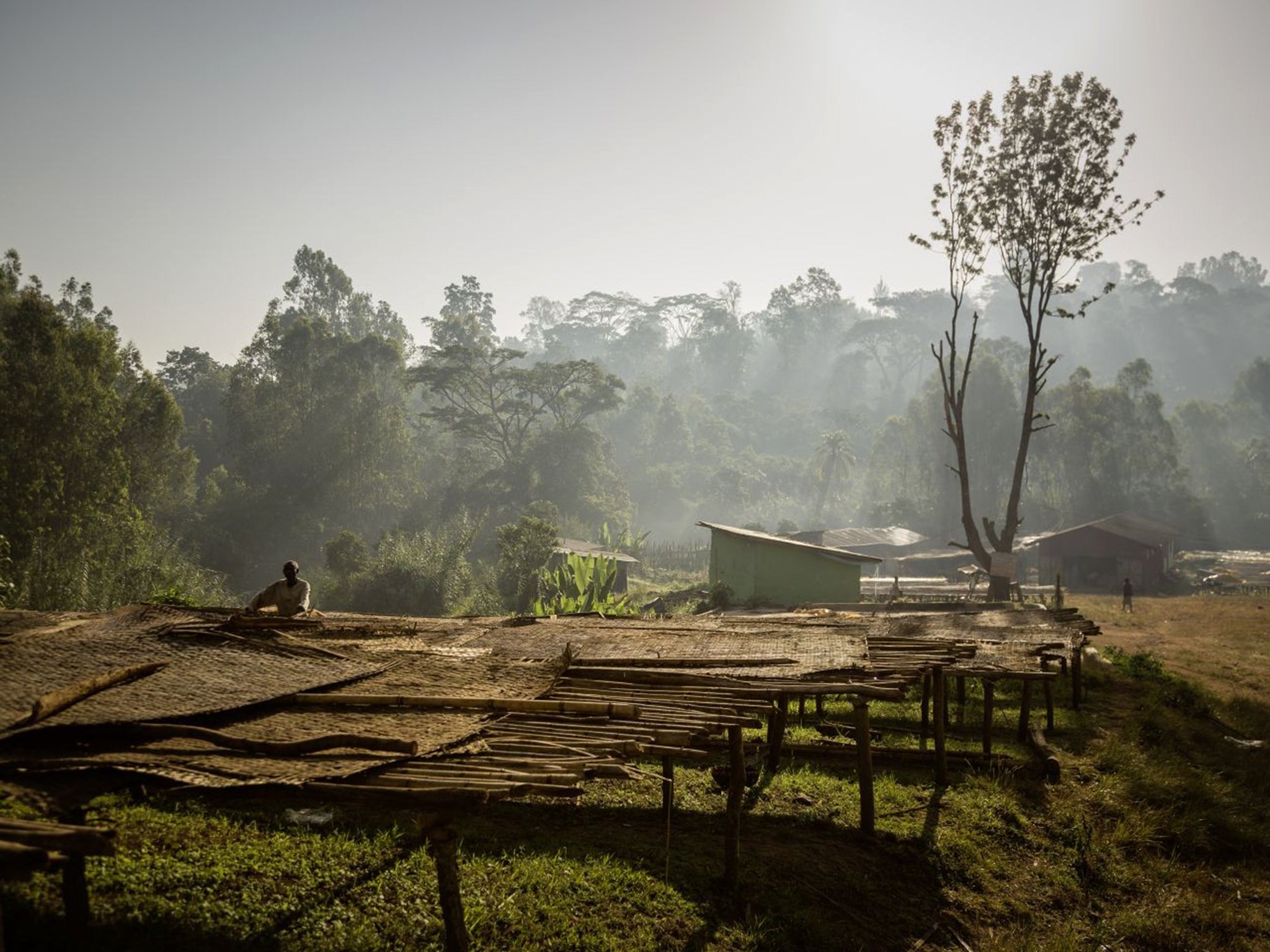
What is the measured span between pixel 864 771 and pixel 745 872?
1.53m

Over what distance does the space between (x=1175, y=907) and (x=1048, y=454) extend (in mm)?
56645

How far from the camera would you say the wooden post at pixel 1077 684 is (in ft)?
42.6

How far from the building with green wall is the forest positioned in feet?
23.8

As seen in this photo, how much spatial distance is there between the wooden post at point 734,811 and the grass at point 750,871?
0.15 meters

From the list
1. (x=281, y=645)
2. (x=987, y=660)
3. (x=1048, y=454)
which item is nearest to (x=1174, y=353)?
(x=1048, y=454)

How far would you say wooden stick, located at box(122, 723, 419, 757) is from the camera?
4730mm

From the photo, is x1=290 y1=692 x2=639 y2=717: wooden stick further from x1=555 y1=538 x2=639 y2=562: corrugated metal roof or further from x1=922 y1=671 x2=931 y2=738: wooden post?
x1=555 y1=538 x2=639 y2=562: corrugated metal roof

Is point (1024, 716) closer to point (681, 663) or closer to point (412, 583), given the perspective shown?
point (681, 663)

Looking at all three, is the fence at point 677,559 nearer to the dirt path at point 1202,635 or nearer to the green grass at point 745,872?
the dirt path at point 1202,635

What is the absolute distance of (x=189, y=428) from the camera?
5281 centimetres

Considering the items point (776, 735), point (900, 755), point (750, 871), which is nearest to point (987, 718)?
point (900, 755)

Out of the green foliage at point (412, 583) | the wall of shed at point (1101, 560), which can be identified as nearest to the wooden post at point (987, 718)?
the green foliage at point (412, 583)

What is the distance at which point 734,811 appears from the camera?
6.91m

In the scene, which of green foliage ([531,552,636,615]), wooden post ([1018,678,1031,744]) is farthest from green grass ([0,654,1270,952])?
green foliage ([531,552,636,615])
